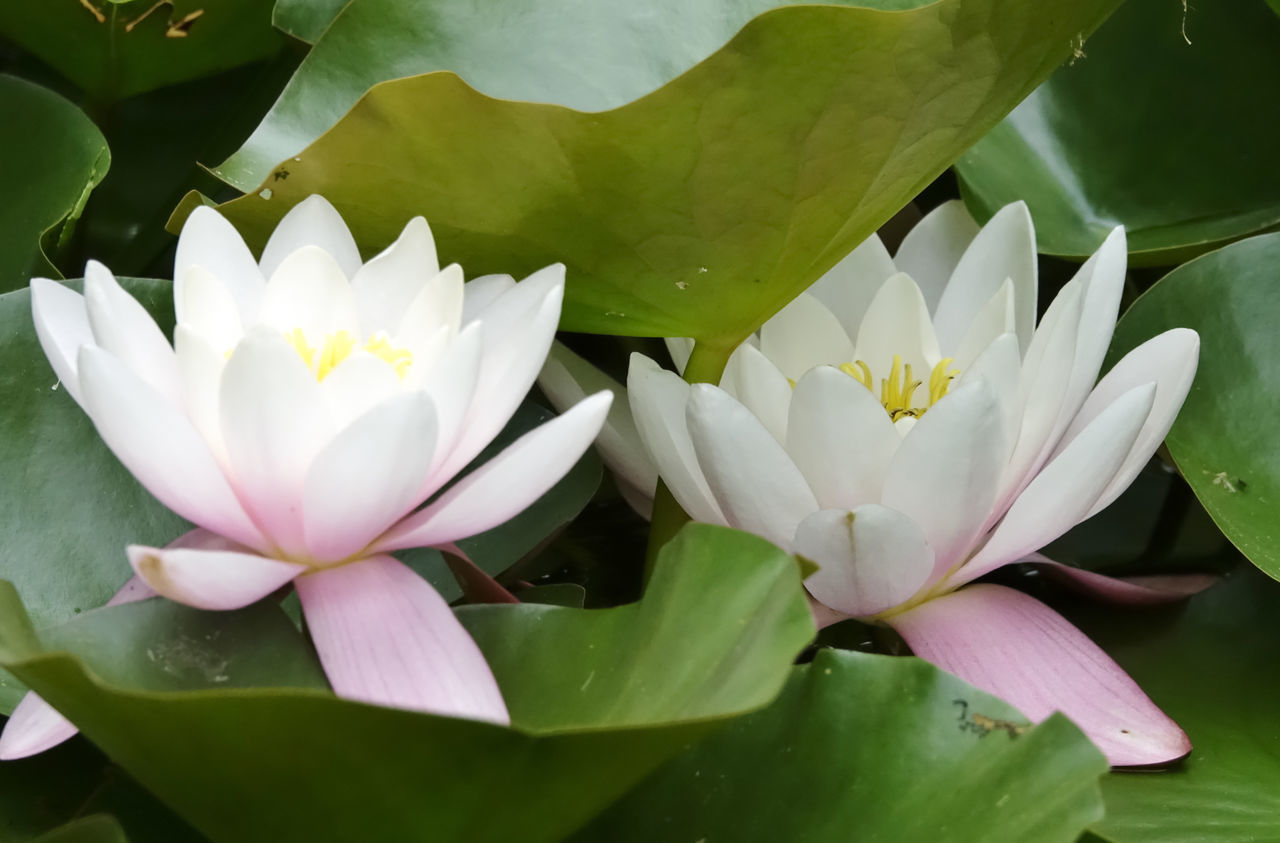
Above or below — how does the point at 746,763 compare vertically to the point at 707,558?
below

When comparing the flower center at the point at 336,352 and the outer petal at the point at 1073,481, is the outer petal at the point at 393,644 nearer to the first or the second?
the flower center at the point at 336,352

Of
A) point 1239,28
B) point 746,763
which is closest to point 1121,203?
point 1239,28

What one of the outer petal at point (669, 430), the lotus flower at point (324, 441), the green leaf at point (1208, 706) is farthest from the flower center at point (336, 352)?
the green leaf at point (1208, 706)

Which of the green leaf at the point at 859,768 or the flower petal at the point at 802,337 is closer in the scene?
the green leaf at the point at 859,768

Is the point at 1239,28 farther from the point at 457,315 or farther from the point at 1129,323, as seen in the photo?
the point at 457,315

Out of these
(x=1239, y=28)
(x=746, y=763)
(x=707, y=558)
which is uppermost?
(x=1239, y=28)

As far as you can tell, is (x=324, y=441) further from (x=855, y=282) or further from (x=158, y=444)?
(x=855, y=282)

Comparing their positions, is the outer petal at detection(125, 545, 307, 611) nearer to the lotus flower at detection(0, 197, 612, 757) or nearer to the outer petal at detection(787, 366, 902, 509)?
the lotus flower at detection(0, 197, 612, 757)
